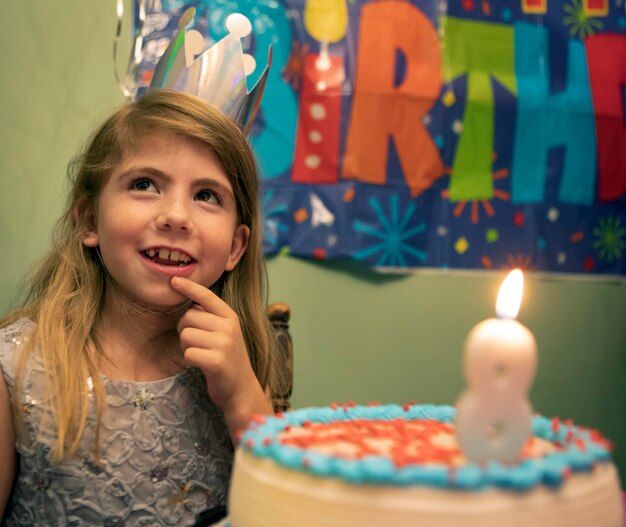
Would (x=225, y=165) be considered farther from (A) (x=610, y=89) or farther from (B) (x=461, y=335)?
(A) (x=610, y=89)

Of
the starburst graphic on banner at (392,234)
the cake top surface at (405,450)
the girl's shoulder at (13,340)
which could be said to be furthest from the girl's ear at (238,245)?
the starburst graphic on banner at (392,234)

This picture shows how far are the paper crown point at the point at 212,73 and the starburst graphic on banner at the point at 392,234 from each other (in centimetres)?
78

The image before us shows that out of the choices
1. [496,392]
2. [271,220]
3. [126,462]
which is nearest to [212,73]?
[126,462]

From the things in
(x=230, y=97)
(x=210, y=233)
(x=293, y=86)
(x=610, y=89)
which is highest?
(x=610, y=89)

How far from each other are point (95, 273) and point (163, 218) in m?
0.21

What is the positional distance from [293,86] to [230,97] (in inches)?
28.6

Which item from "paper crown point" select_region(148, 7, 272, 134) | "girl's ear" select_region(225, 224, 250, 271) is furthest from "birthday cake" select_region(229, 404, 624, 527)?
"paper crown point" select_region(148, 7, 272, 134)

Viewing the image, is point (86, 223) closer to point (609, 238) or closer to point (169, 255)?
point (169, 255)

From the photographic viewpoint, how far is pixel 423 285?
2.03 m

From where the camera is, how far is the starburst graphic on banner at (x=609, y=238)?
2178mm

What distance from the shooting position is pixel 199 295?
3.15ft

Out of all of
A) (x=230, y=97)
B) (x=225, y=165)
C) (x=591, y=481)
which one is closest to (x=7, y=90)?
(x=230, y=97)

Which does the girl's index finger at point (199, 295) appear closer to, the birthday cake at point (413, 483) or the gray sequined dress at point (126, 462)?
the gray sequined dress at point (126, 462)

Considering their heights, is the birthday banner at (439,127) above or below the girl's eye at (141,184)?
above
